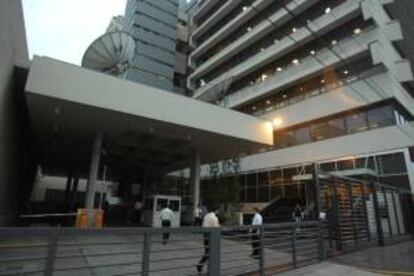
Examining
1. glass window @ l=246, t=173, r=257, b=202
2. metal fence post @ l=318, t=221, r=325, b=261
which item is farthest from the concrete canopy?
glass window @ l=246, t=173, r=257, b=202

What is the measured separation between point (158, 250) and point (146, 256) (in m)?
0.29

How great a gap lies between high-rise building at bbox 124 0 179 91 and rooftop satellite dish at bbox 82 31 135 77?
20.5 metres

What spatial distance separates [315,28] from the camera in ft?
94.3

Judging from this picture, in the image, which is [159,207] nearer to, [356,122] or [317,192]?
[317,192]

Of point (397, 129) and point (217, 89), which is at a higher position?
point (217, 89)

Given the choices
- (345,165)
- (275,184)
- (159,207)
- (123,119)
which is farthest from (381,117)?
(123,119)

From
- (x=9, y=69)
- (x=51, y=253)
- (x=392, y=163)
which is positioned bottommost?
(x=51, y=253)

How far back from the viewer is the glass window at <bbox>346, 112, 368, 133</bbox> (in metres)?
24.2

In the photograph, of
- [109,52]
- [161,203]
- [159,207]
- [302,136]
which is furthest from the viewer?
[302,136]

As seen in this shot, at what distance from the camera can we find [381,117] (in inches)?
925

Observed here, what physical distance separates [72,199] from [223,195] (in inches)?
550

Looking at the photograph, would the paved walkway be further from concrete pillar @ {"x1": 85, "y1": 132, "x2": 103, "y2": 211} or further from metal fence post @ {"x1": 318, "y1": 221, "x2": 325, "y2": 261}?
concrete pillar @ {"x1": 85, "y1": 132, "x2": 103, "y2": 211}

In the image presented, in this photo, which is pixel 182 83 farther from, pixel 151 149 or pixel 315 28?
pixel 151 149

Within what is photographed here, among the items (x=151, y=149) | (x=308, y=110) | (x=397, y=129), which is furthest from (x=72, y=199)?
(x=397, y=129)
